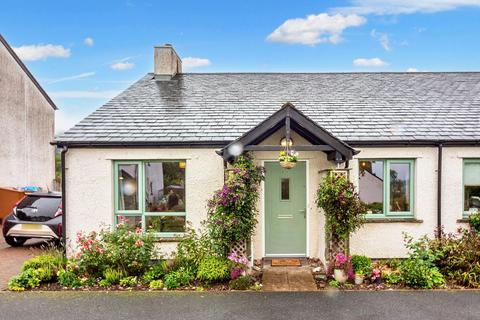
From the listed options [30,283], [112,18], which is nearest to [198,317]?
[30,283]

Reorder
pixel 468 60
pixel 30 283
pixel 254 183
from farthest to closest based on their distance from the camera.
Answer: pixel 468 60 → pixel 254 183 → pixel 30 283

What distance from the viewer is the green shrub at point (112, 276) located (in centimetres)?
807

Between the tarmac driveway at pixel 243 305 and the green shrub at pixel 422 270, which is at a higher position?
the green shrub at pixel 422 270

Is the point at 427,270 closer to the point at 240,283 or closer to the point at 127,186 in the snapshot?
the point at 240,283

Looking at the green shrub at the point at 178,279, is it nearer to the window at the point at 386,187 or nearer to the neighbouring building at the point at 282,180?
the neighbouring building at the point at 282,180

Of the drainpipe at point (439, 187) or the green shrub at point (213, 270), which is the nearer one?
the green shrub at point (213, 270)

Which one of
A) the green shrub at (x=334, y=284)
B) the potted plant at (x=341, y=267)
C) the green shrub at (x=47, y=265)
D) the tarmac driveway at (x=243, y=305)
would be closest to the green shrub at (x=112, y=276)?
the tarmac driveway at (x=243, y=305)

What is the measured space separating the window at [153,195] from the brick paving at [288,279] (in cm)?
261

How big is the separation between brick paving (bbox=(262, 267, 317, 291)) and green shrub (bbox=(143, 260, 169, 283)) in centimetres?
222

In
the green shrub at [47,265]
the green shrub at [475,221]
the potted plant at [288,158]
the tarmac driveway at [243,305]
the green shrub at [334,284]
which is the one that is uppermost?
the potted plant at [288,158]

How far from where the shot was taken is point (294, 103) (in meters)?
12.1

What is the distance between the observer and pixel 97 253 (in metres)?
8.32

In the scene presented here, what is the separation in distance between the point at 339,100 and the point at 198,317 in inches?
334

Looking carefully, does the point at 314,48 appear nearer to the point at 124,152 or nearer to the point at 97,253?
the point at 124,152
